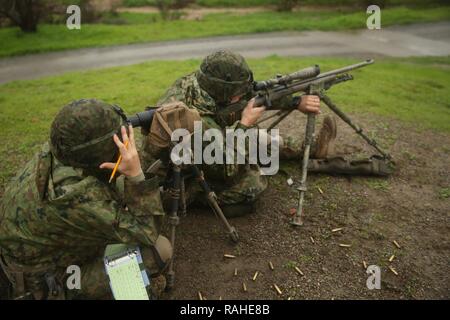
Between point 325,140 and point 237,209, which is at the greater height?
point 325,140

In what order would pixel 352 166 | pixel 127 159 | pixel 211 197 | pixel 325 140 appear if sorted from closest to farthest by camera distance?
pixel 127 159, pixel 211 197, pixel 352 166, pixel 325 140

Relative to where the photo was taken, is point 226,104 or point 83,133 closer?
point 83,133

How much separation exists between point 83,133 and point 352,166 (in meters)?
4.48

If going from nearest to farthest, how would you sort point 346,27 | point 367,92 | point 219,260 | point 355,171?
1. point 219,260
2. point 355,171
3. point 367,92
4. point 346,27

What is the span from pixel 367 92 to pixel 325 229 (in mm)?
6264

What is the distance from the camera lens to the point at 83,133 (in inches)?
142

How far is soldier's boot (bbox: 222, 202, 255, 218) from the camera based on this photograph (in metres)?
5.75

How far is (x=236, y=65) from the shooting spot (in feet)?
17.5

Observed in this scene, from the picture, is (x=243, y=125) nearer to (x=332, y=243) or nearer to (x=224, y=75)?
(x=224, y=75)

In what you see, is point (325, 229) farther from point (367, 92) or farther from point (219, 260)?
point (367, 92)

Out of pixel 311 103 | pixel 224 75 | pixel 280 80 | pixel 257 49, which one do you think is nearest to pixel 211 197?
pixel 224 75

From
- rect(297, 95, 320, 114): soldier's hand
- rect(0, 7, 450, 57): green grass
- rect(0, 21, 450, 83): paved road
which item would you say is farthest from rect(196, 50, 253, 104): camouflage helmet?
rect(0, 7, 450, 57): green grass

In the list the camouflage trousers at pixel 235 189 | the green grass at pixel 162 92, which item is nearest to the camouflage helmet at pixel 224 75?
the camouflage trousers at pixel 235 189
